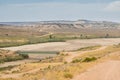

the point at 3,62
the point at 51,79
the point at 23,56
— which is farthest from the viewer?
the point at 23,56

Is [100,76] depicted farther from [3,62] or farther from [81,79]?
[3,62]

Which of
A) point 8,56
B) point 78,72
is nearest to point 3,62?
point 8,56

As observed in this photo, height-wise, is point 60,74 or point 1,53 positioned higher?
point 60,74

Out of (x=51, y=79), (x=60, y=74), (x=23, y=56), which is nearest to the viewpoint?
(x=51, y=79)

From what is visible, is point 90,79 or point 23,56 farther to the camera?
point 23,56

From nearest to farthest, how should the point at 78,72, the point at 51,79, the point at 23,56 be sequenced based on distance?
the point at 51,79, the point at 78,72, the point at 23,56

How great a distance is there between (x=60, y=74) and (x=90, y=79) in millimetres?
2648

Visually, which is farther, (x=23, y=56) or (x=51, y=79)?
(x=23, y=56)

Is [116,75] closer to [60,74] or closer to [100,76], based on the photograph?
[100,76]

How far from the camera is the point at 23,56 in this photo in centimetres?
11369

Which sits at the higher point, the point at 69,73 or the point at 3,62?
the point at 69,73

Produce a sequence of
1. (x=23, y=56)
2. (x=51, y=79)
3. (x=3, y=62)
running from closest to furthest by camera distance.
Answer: (x=51, y=79) → (x=3, y=62) → (x=23, y=56)

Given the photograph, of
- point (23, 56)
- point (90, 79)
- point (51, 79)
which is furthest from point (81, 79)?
point (23, 56)

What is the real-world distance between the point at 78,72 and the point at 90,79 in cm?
413
